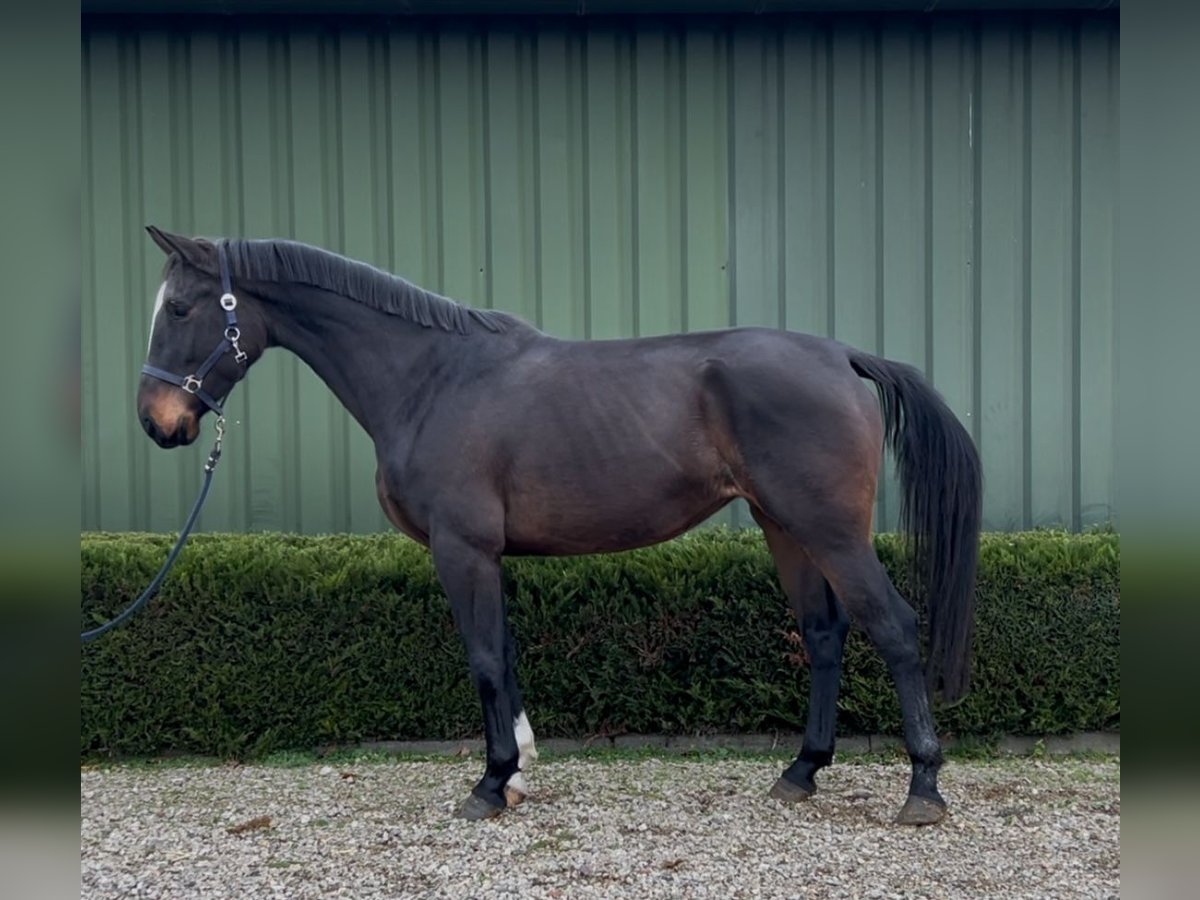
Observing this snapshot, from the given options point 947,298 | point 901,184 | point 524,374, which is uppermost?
point 901,184

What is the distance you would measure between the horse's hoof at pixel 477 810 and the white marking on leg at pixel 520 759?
3.1 inches

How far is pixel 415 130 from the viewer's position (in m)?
5.80

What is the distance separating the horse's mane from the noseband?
8cm

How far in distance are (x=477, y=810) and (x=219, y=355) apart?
1.95m

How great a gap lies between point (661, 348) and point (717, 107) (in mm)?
2944

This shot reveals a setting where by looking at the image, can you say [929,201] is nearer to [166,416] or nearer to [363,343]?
[363,343]

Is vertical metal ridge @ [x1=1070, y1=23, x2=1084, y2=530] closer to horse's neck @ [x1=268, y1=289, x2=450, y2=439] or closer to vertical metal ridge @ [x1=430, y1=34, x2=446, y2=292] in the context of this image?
vertical metal ridge @ [x1=430, y1=34, x2=446, y2=292]

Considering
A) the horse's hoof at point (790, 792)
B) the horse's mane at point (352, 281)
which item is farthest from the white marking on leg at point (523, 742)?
the horse's mane at point (352, 281)

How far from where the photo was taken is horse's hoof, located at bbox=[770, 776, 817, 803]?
365 centimetres

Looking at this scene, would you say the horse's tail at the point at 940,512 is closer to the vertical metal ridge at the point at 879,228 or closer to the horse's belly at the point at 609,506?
the horse's belly at the point at 609,506

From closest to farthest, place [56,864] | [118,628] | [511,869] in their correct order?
[56,864], [511,869], [118,628]

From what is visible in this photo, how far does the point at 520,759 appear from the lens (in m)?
3.62

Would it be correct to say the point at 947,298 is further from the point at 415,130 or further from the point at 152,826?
A: the point at 152,826

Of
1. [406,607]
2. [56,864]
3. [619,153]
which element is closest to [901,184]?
[619,153]
